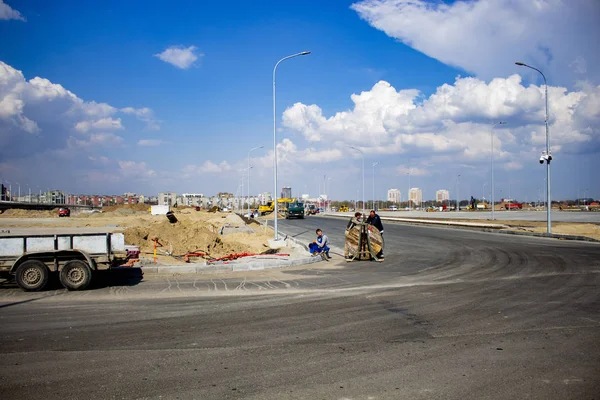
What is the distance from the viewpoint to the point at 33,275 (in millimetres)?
11656

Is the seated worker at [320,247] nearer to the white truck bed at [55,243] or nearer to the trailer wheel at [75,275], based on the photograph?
the white truck bed at [55,243]

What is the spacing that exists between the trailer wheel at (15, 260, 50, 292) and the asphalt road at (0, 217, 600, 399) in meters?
0.26

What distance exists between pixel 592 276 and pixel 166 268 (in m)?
12.8

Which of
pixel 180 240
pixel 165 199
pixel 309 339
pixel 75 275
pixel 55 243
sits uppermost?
pixel 165 199

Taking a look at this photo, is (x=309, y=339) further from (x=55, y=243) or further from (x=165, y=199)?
(x=165, y=199)

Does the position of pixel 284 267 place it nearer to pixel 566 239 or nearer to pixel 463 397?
pixel 463 397

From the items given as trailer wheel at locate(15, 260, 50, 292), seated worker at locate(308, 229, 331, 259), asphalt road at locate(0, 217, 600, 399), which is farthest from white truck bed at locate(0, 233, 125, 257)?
seated worker at locate(308, 229, 331, 259)

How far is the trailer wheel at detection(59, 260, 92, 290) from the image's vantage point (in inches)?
462

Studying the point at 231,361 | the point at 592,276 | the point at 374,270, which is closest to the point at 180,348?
the point at 231,361

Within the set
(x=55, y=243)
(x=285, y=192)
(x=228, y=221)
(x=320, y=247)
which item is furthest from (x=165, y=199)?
(x=55, y=243)

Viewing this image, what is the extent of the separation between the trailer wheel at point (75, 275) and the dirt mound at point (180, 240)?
8.02 meters

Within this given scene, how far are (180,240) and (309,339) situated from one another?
52.0ft

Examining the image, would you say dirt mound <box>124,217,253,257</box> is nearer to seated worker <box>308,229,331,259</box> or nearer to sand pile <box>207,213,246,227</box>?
seated worker <box>308,229,331,259</box>

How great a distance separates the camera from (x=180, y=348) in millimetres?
6566
